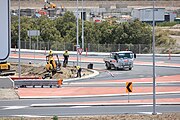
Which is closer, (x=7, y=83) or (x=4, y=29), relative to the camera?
(x=4, y=29)

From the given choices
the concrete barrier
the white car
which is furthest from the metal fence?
the concrete barrier

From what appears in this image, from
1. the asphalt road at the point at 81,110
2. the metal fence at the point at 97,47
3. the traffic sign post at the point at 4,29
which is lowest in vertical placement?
the asphalt road at the point at 81,110

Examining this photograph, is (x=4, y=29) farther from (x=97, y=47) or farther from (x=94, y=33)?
(x=94, y=33)

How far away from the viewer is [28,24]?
271ft

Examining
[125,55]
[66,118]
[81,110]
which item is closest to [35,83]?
[81,110]

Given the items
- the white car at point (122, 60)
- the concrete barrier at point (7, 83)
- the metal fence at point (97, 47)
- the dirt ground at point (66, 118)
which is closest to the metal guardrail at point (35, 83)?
the concrete barrier at point (7, 83)

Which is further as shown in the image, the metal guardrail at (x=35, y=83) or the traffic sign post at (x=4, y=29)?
the metal guardrail at (x=35, y=83)

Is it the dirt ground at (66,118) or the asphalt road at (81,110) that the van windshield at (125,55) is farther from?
the asphalt road at (81,110)

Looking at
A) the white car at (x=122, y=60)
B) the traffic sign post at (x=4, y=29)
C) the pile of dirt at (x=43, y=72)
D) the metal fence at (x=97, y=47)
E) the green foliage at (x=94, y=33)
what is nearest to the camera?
the traffic sign post at (x=4, y=29)

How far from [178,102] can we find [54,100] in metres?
6.51

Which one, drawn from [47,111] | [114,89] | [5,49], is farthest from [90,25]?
[5,49]

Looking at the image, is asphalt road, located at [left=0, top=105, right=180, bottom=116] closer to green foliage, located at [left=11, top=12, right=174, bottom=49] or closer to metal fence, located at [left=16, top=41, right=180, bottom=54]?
metal fence, located at [left=16, top=41, right=180, bottom=54]

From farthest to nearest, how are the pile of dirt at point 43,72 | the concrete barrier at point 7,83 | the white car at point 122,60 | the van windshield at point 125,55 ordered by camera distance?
the van windshield at point 125,55 → the white car at point 122,60 → the pile of dirt at point 43,72 → the concrete barrier at point 7,83

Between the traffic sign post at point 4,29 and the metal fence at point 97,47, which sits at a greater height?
the traffic sign post at point 4,29
